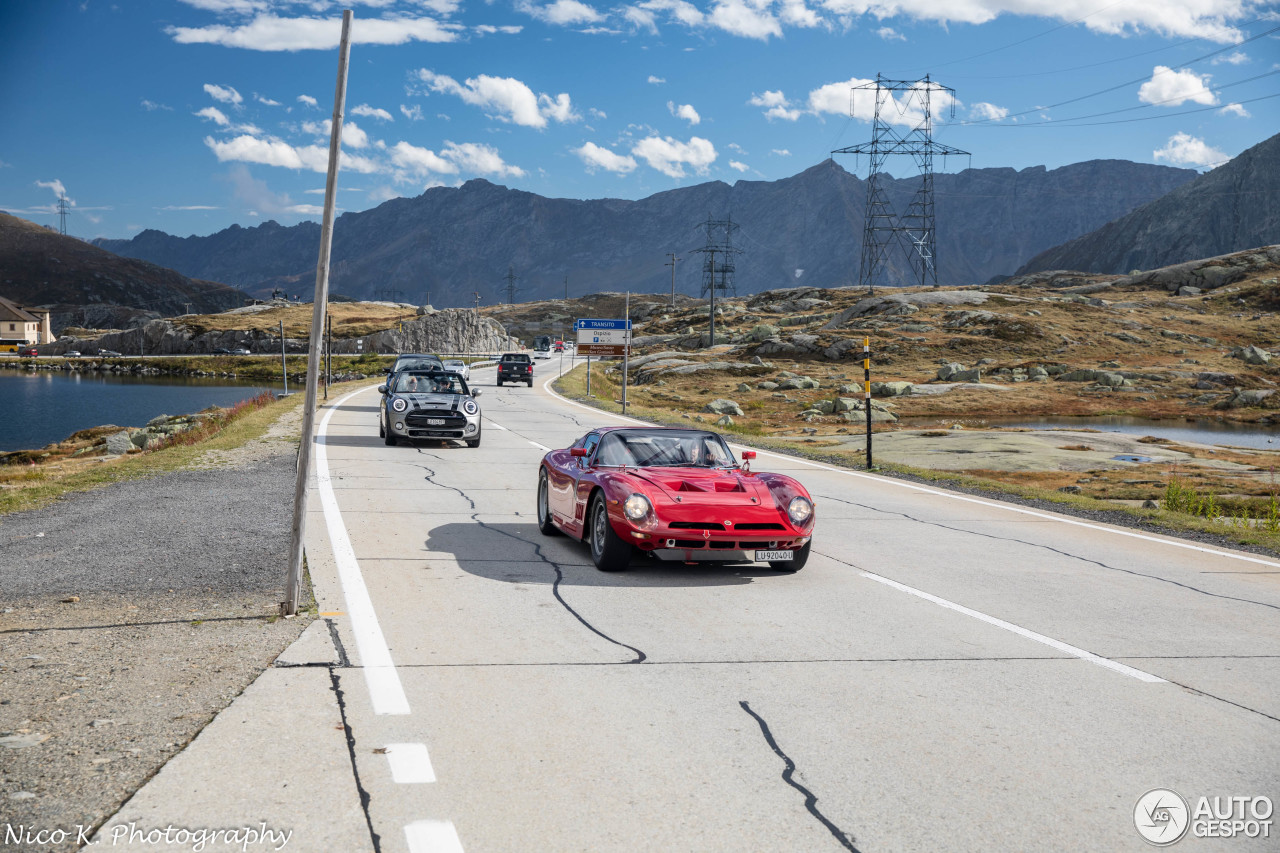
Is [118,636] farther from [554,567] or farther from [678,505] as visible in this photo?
[678,505]

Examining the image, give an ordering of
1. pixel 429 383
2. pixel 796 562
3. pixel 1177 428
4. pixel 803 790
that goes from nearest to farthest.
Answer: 1. pixel 803 790
2. pixel 796 562
3. pixel 429 383
4. pixel 1177 428

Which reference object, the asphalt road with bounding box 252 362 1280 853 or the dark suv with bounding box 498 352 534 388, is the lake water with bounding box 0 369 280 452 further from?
the asphalt road with bounding box 252 362 1280 853

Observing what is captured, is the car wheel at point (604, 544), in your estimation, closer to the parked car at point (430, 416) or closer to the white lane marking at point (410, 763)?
the white lane marking at point (410, 763)

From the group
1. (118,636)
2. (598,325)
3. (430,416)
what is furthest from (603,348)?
(118,636)

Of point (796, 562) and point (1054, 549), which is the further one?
point (1054, 549)

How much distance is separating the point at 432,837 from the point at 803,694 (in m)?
2.46

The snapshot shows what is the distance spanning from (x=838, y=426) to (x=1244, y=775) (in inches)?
1646

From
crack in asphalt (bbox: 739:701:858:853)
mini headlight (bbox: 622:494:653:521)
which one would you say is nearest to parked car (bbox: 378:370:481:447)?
mini headlight (bbox: 622:494:653:521)

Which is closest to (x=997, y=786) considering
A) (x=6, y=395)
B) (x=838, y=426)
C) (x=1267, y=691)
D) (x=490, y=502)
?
(x=1267, y=691)

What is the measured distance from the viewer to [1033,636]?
6938mm

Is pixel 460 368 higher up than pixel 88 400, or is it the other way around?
pixel 460 368

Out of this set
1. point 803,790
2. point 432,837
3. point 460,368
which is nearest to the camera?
point 432,837

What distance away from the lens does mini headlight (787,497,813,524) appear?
889cm

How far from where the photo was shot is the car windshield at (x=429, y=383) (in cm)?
2244
